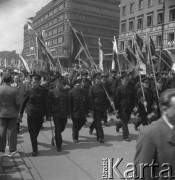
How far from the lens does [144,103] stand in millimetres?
9016

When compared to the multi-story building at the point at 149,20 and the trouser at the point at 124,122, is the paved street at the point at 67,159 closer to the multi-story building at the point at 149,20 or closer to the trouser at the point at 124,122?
the trouser at the point at 124,122

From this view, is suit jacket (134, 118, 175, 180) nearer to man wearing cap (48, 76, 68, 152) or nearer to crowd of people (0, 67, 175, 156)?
crowd of people (0, 67, 175, 156)

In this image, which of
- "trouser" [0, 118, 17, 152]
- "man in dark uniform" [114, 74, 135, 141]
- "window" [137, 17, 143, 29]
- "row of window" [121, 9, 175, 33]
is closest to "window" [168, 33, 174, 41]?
"row of window" [121, 9, 175, 33]

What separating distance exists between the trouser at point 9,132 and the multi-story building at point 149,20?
3429 cm

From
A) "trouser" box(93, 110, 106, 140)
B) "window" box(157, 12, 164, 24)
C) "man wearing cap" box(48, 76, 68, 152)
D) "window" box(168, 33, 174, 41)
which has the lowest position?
"trouser" box(93, 110, 106, 140)

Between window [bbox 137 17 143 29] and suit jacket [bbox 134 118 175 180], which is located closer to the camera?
suit jacket [bbox 134 118 175 180]

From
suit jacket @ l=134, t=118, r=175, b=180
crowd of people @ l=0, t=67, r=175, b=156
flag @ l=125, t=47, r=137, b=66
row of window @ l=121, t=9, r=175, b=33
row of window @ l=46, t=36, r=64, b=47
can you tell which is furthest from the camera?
row of window @ l=46, t=36, r=64, b=47

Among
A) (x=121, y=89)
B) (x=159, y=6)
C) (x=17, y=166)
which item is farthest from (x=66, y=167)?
(x=159, y=6)

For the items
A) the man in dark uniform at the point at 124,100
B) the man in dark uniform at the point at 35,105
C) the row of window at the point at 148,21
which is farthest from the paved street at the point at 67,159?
the row of window at the point at 148,21

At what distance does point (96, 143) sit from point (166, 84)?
618 centimetres

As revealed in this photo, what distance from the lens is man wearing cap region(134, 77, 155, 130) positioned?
920 centimetres

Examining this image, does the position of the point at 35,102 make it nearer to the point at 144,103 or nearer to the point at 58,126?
the point at 58,126

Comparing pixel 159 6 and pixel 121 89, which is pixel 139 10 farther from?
pixel 121 89

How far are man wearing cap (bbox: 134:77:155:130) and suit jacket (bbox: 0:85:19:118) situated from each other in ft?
12.9
